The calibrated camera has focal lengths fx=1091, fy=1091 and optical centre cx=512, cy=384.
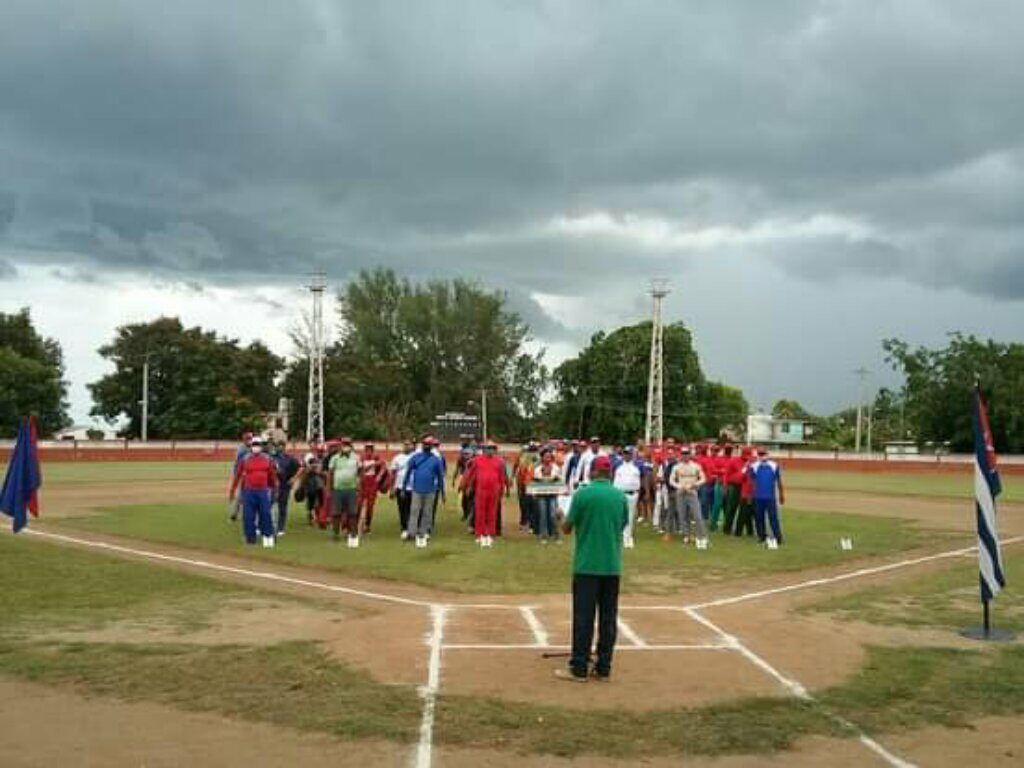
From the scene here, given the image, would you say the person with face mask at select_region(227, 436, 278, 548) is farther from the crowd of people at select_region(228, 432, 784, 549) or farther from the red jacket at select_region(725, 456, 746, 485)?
the red jacket at select_region(725, 456, 746, 485)

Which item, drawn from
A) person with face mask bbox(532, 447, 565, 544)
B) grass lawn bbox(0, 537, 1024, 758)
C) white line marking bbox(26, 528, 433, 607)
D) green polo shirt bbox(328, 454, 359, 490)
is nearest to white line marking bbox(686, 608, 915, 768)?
grass lawn bbox(0, 537, 1024, 758)

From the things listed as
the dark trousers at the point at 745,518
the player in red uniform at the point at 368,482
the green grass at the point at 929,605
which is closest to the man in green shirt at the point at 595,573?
the green grass at the point at 929,605

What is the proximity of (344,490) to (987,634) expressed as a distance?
11301mm

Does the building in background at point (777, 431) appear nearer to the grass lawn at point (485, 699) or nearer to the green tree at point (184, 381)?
the green tree at point (184, 381)

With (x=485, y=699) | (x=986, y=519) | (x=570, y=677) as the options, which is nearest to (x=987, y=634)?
(x=986, y=519)

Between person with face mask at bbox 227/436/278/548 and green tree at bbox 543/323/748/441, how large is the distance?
224ft

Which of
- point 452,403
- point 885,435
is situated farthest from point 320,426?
point 885,435

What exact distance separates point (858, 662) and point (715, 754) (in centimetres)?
335

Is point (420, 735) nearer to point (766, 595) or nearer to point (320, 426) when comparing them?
point (766, 595)

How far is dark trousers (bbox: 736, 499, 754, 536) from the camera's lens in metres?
21.7

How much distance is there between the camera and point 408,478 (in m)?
19.6

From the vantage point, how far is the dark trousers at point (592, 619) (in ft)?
29.2

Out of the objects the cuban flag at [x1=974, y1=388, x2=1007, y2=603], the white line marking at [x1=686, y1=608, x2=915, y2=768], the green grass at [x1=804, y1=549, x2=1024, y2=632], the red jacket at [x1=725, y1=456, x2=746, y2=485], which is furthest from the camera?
the red jacket at [x1=725, y1=456, x2=746, y2=485]

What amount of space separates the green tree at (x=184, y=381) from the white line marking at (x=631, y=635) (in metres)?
73.3
